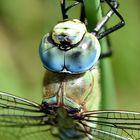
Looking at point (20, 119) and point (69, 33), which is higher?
point (69, 33)

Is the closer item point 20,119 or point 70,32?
point 70,32

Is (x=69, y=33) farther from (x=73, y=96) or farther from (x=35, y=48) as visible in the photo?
(x=35, y=48)

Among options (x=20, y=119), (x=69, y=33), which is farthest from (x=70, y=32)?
(x=20, y=119)

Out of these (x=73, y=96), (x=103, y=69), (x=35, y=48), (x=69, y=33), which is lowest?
(x=73, y=96)

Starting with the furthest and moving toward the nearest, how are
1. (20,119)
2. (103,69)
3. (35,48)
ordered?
(35,48)
(20,119)
(103,69)

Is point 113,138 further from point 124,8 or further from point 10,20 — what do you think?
point 10,20

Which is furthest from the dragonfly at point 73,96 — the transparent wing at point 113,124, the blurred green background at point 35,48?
the blurred green background at point 35,48

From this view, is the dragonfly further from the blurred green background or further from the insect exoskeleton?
the blurred green background
